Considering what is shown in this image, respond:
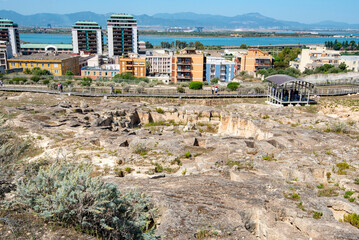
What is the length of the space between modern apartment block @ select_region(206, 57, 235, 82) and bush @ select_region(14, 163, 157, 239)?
2767 inches

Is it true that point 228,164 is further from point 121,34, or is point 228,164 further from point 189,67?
point 121,34

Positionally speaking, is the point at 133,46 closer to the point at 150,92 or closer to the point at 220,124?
the point at 150,92

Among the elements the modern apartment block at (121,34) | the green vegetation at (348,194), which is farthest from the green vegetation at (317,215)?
the modern apartment block at (121,34)

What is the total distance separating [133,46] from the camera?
12725 cm

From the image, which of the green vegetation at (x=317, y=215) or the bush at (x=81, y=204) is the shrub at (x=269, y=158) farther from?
the bush at (x=81, y=204)

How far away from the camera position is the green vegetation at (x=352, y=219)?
9344 mm

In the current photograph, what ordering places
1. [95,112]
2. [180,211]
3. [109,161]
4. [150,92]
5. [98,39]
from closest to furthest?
[180,211]
[109,161]
[95,112]
[150,92]
[98,39]

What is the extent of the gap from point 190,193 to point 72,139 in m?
10.3

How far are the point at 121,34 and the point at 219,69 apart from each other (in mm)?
63468

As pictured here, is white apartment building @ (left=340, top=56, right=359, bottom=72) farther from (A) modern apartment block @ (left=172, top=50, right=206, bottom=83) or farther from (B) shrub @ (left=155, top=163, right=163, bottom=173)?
(B) shrub @ (left=155, top=163, right=163, bottom=173)

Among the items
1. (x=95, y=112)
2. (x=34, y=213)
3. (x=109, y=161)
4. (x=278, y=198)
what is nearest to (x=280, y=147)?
(x=278, y=198)

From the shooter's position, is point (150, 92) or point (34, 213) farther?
point (150, 92)

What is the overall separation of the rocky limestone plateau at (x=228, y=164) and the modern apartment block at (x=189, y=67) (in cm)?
4154

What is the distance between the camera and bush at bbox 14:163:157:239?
6.71 m
